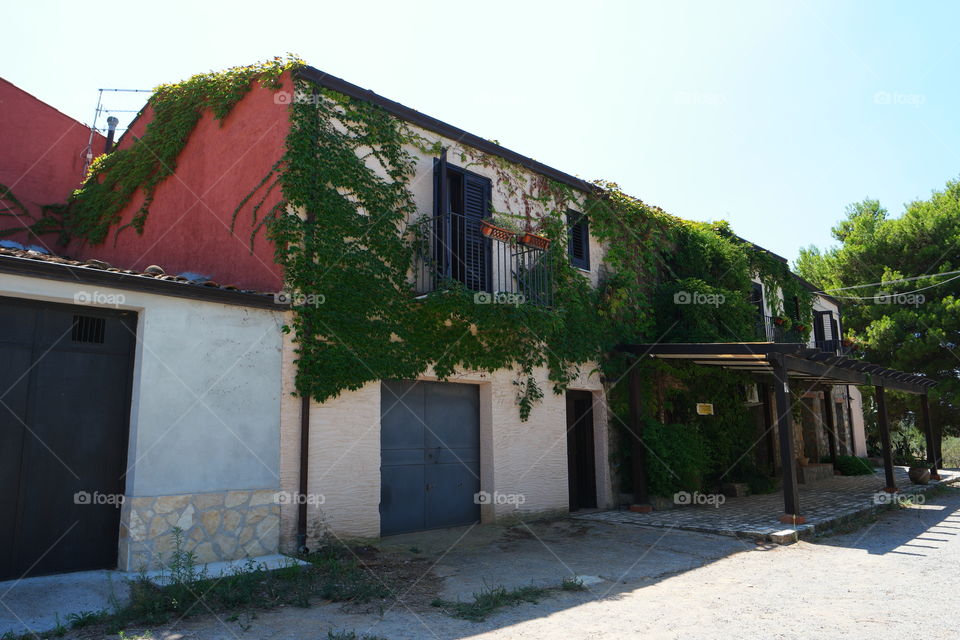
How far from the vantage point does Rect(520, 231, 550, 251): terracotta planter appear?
9477 mm

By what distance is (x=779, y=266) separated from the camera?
55.3 ft

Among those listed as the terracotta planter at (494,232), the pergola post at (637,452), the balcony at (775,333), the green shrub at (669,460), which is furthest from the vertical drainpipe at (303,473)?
the balcony at (775,333)

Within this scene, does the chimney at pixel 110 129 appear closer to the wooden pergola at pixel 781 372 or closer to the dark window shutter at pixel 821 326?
the wooden pergola at pixel 781 372

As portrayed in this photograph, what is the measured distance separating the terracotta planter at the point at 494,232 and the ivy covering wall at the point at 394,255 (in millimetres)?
1005

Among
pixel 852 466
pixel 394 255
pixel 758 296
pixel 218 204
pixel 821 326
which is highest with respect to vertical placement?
pixel 218 204

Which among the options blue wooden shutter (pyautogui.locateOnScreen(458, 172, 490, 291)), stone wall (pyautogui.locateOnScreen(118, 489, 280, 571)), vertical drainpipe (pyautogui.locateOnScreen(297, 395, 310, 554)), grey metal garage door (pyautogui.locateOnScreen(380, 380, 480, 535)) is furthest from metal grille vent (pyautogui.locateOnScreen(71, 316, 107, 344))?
blue wooden shutter (pyautogui.locateOnScreen(458, 172, 490, 291))

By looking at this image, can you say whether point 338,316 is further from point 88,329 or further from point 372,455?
point 88,329

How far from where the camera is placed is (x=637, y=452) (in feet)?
35.7

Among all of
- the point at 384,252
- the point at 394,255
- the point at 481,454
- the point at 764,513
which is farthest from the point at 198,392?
the point at 764,513

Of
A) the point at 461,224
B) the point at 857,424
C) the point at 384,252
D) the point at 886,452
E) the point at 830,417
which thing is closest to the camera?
the point at 384,252

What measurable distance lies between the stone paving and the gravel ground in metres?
0.33

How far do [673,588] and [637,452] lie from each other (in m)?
5.04

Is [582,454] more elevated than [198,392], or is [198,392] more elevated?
[198,392]

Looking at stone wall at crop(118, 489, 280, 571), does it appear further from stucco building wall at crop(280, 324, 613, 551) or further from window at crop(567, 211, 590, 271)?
window at crop(567, 211, 590, 271)
